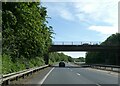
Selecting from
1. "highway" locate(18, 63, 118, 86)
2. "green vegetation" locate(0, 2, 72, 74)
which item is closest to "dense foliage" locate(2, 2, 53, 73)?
"green vegetation" locate(0, 2, 72, 74)

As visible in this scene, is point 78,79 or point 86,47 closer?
point 78,79

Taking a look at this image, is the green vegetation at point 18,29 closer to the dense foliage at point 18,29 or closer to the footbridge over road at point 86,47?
the dense foliage at point 18,29

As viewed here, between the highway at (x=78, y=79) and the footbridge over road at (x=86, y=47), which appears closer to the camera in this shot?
the highway at (x=78, y=79)

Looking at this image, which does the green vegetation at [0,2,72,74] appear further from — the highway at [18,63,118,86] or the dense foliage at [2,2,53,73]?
the highway at [18,63,118,86]

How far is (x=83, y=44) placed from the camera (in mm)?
90562

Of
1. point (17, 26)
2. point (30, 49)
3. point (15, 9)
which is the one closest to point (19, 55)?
point (30, 49)

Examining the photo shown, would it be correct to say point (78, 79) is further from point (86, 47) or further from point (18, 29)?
point (86, 47)

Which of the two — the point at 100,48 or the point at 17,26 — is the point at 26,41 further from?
the point at 100,48

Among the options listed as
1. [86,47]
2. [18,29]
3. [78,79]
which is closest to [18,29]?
[18,29]

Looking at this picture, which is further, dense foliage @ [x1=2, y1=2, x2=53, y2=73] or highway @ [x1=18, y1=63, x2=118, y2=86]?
dense foliage @ [x1=2, y1=2, x2=53, y2=73]

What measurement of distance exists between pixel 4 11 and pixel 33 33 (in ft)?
34.2

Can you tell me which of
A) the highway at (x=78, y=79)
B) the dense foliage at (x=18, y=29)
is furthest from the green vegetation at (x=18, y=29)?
the highway at (x=78, y=79)

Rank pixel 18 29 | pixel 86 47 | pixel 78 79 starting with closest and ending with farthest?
pixel 78 79
pixel 18 29
pixel 86 47

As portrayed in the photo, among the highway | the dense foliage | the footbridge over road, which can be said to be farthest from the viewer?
the footbridge over road
